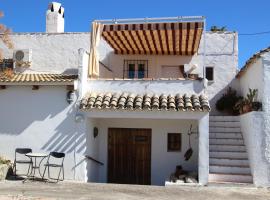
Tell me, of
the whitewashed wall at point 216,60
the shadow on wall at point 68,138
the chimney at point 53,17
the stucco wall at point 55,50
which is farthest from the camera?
the chimney at point 53,17

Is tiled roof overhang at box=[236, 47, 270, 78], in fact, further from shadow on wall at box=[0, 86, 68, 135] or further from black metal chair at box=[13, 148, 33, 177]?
black metal chair at box=[13, 148, 33, 177]

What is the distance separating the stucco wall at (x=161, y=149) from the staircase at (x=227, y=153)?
1.09 metres

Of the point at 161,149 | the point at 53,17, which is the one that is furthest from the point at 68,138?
the point at 53,17

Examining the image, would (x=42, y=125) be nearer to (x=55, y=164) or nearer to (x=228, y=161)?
(x=55, y=164)

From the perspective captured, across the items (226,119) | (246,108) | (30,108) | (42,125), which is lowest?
(42,125)

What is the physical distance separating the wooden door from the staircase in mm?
3097

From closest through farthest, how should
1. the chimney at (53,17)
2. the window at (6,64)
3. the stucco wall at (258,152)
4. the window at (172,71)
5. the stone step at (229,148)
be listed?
the stucco wall at (258,152)
the stone step at (229,148)
the window at (172,71)
the window at (6,64)
the chimney at (53,17)

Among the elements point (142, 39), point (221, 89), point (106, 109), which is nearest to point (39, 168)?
point (106, 109)

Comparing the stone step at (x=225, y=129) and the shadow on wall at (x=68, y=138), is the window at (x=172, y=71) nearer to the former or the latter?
the stone step at (x=225, y=129)

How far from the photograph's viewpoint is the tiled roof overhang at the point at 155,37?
52.4 feet

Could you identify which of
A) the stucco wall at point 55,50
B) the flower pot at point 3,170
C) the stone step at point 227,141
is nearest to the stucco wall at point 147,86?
the stone step at point 227,141

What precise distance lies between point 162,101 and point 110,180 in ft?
15.8

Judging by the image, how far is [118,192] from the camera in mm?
13398

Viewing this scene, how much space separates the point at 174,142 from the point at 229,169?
10.0 feet
